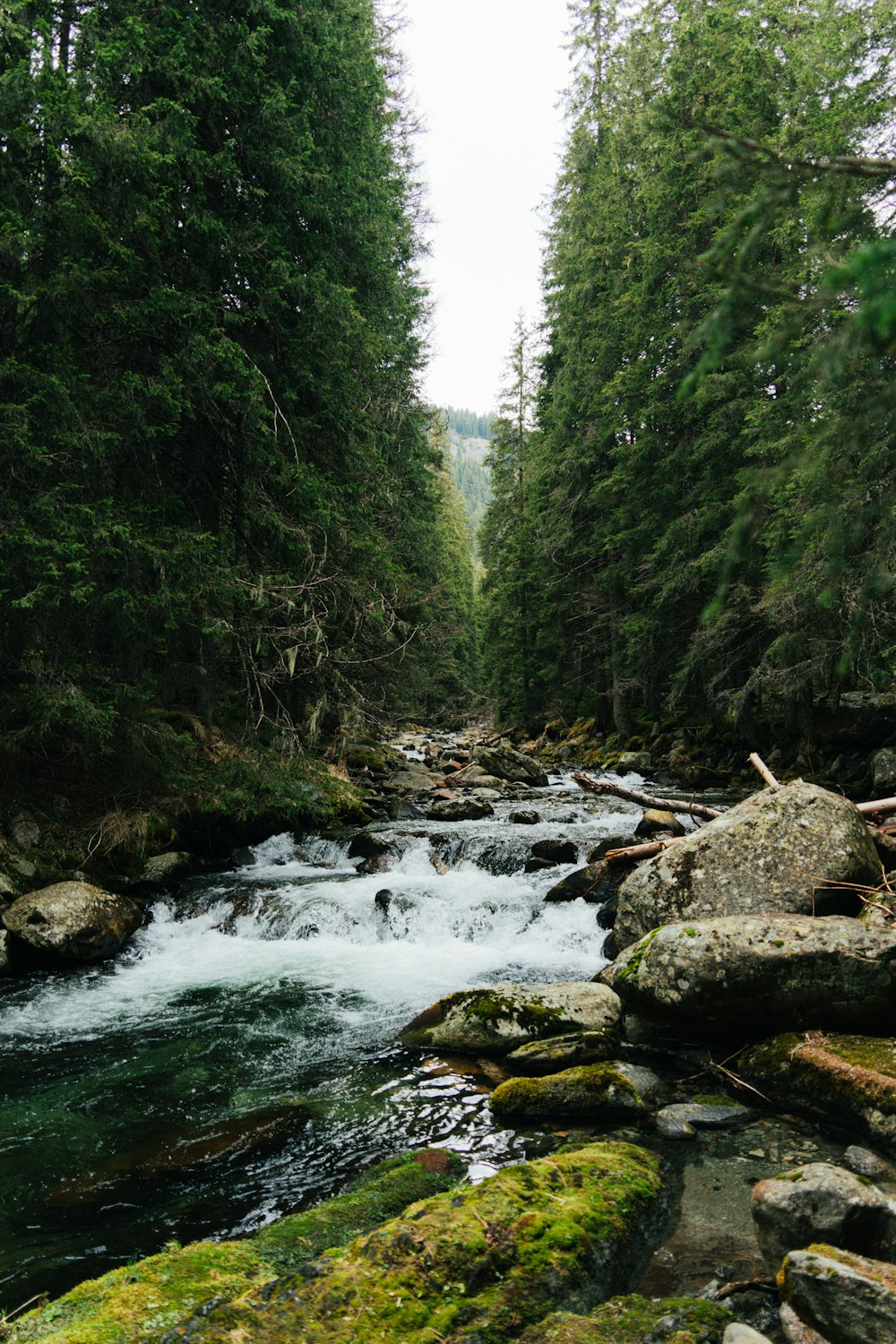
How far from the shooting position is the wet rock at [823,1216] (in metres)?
2.66

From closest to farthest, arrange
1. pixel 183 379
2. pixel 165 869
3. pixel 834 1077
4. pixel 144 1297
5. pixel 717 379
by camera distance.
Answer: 1. pixel 144 1297
2. pixel 834 1077
3. pixel 183 379
4. pixel 165 869
5. pixel 717 379

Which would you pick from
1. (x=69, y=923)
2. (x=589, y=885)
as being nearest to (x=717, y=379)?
(x=589, y=885)

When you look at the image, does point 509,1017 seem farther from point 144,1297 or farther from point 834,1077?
point 144,1297

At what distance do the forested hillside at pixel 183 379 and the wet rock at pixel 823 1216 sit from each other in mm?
7948

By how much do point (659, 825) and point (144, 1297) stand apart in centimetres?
952

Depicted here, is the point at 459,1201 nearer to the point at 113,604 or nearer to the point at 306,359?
the point at 113,604

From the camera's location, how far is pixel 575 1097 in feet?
15.4

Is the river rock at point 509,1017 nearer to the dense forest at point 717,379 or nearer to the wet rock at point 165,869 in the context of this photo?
the dense forest at point 717,379

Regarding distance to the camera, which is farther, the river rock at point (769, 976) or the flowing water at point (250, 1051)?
the river rock at point (769, 976)

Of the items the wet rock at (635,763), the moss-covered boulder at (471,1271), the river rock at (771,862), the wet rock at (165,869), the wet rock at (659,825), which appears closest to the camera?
the moss-covered boulder at (471,1271)

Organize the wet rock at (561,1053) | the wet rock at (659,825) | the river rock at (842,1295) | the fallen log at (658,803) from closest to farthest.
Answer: the river rock at (842,1295) < the wet rock at (561,1053) < the fallen log at (658,803) < the wet rock at (659,825)

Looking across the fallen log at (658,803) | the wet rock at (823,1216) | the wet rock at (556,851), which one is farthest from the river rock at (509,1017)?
the wet rock at (556,851)

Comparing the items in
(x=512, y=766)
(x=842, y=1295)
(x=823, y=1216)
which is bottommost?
(x=512, y=766)

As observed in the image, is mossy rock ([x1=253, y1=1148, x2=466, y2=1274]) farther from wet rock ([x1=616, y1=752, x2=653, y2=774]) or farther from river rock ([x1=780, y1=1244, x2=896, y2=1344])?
wet rock ([x1=616, y1=752, x2=653, y2=774])
